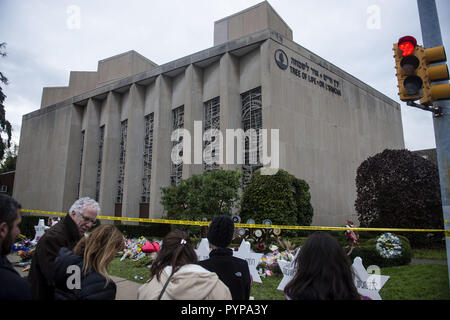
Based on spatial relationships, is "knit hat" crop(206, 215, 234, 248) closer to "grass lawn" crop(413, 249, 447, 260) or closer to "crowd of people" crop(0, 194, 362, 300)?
Result: "crowd of people" crop(0, 194, 362, 300)

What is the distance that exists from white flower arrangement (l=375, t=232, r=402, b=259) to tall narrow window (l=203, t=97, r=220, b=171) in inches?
492

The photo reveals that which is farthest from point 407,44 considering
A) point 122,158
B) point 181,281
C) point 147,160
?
point 122,158

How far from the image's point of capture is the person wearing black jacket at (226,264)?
2.87m

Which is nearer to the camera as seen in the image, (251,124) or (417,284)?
(417,284)

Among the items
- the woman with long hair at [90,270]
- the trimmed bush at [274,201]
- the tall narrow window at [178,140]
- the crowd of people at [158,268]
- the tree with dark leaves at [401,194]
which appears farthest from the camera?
the tall narrow window at [178,140]

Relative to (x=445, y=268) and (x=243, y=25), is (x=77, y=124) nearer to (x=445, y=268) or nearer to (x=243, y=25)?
(x=243, y=25)

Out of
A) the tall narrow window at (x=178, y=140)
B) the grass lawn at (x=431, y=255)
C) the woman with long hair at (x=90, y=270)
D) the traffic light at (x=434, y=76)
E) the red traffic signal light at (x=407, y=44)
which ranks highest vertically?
the tall narrow window at (x=178, y=140)

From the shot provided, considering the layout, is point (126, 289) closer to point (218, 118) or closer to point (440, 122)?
point (440, 122)

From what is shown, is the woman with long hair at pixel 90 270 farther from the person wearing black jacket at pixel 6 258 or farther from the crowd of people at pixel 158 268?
the person wearing black jacket at pixel 6 258

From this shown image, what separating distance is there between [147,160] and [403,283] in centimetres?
2177

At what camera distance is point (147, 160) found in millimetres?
25359

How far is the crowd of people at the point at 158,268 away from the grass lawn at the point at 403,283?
3.60 metres

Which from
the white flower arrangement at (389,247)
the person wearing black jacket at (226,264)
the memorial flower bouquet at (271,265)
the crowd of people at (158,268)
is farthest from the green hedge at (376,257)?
the crowd of people at (158,268)

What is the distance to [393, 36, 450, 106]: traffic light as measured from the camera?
14.5 ft
